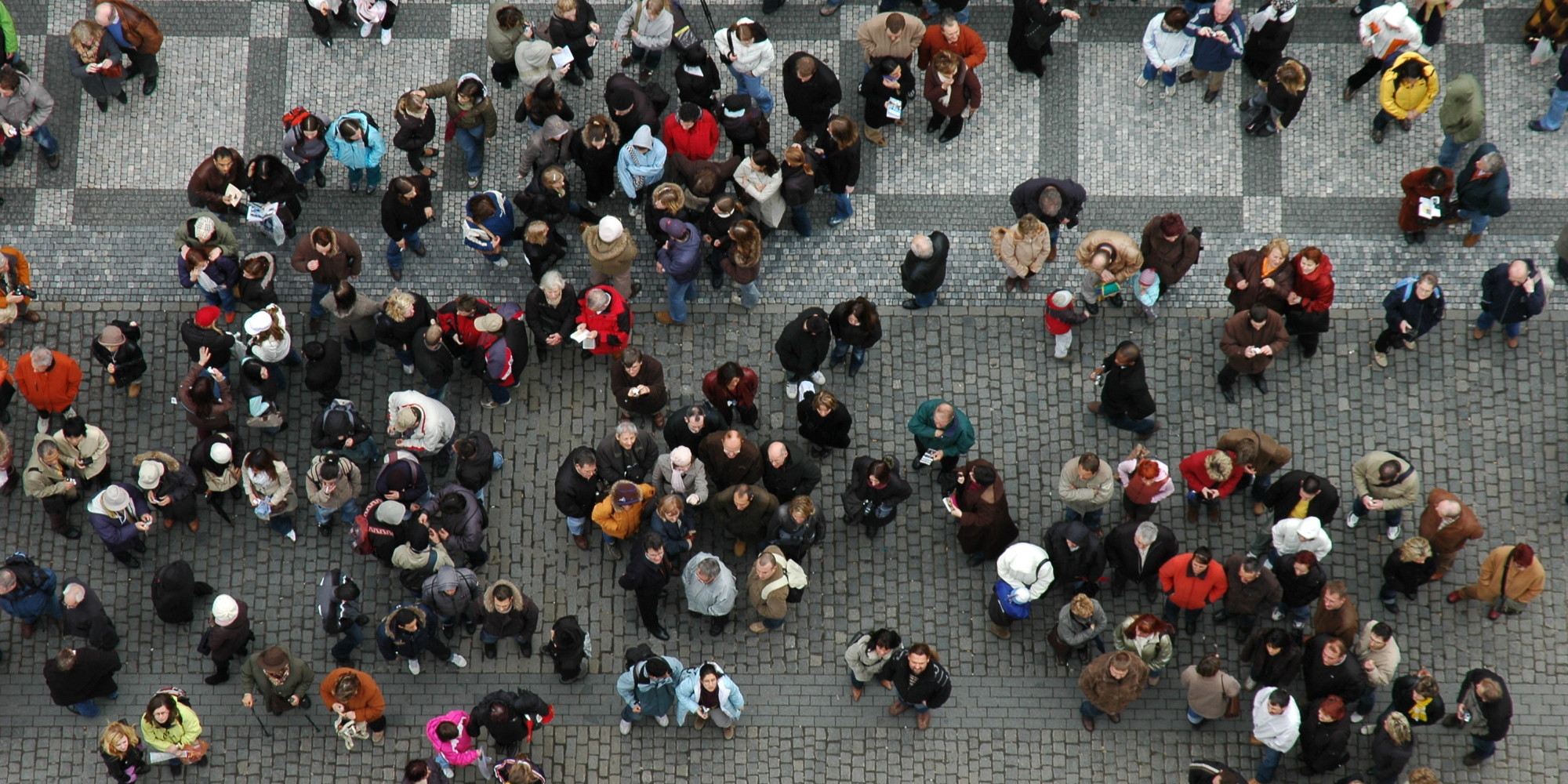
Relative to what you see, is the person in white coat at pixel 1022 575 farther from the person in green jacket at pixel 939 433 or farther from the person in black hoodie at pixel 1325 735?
the person in black hoodie at pixel 1325 735

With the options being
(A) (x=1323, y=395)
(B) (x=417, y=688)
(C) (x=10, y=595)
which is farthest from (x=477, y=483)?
(A) (x=1323, y=395)

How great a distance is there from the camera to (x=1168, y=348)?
49.3 ft

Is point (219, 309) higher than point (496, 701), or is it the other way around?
point (219, 309)

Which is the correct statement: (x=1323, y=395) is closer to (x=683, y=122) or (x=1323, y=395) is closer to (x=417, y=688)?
(x=683, y=122)

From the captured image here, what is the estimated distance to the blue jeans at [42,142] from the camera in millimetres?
15797

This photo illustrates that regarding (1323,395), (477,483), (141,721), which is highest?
(1323,395)

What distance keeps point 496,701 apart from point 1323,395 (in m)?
8.68

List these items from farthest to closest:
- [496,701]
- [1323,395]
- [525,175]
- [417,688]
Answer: [525,175] < [1323,395] < [417,688] < [496,701]

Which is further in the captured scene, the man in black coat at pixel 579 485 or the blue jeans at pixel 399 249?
the blue jeans at pixel 399 249

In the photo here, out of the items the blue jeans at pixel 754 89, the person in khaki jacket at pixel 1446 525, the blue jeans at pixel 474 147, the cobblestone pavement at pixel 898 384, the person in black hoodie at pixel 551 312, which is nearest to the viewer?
the person in khaki jacket at pixel 1446 525

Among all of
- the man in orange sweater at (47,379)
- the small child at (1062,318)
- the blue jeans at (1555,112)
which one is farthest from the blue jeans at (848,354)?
the blue jeans at (1555,112)

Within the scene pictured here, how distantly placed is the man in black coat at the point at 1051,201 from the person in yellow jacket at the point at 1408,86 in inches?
142

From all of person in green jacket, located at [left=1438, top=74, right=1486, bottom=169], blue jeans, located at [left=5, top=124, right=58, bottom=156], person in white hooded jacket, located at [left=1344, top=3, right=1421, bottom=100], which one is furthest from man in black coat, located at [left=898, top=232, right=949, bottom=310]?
blue jeans, located at [left=5, top=124, right=58, bottom=156]

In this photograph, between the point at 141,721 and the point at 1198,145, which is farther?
the point at 1198,145
